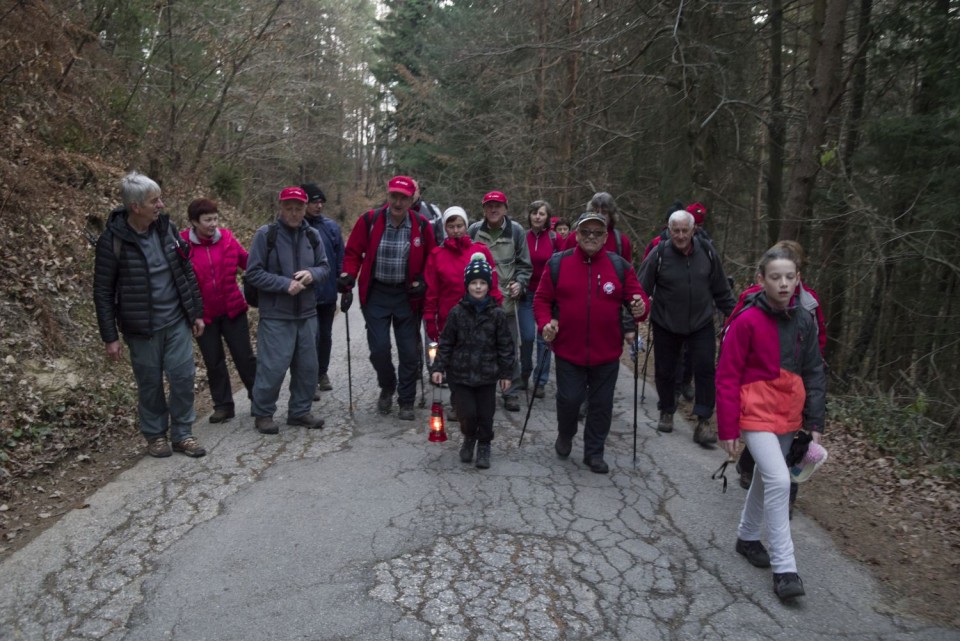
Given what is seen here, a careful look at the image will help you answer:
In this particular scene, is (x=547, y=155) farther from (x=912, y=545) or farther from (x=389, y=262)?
(x=912, y=545)

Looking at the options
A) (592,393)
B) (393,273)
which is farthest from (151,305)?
(592,393)

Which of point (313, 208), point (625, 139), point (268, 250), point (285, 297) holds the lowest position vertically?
point (285, 297)

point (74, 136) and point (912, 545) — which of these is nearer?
point (912, 545)

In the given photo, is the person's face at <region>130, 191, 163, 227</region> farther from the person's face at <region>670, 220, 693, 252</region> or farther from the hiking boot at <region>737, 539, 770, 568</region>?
the hiking boot at <region>737, 539, 770, 568</region>

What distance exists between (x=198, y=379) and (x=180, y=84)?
7772 mm

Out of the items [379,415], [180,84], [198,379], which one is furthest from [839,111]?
[180,84]

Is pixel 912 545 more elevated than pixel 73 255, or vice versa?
pixel 73 255

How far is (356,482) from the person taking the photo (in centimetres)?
522

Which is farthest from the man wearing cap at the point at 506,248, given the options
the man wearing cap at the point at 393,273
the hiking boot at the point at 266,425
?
the hiking boot at the point at 266,425

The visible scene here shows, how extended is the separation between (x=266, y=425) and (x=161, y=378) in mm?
1061

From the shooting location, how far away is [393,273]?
653cm

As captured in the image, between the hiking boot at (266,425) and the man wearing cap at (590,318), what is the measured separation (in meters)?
2.72

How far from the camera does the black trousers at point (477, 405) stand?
5527 mm

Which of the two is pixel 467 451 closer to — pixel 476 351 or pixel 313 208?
pixel 476 351
